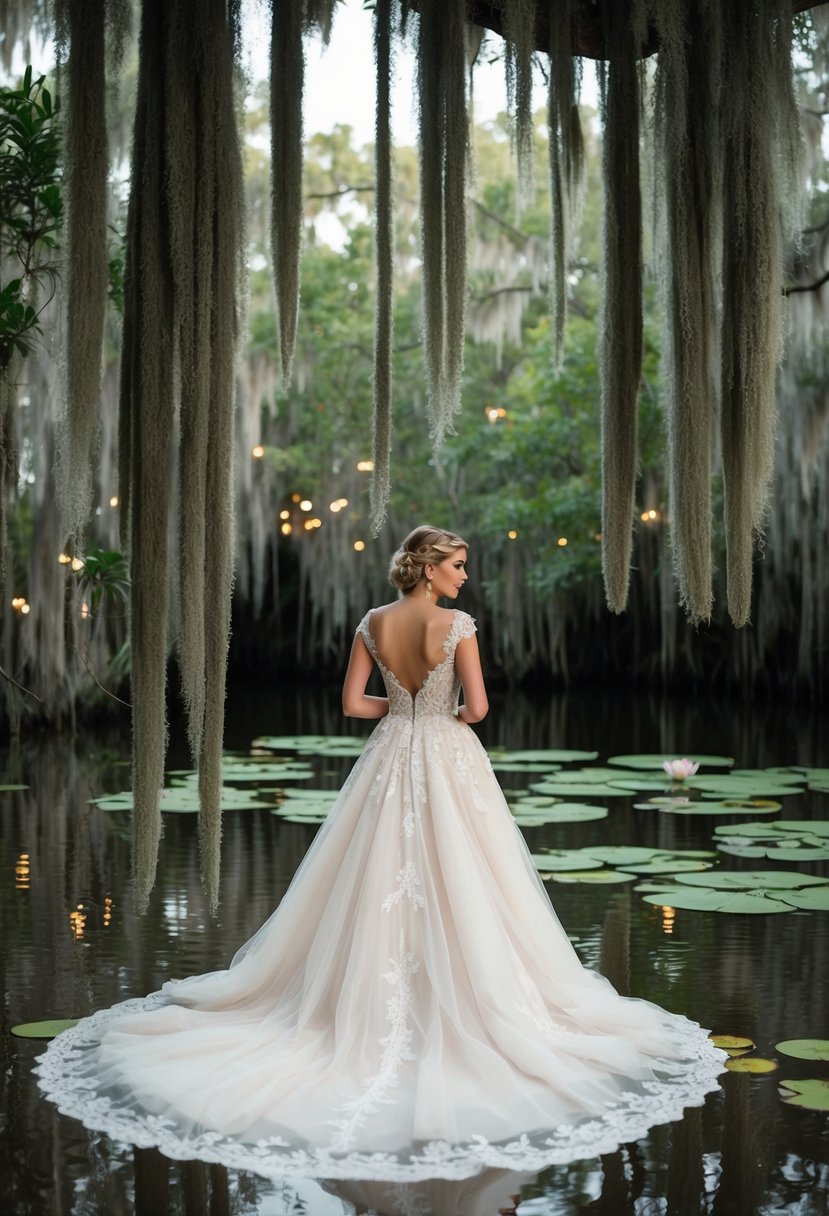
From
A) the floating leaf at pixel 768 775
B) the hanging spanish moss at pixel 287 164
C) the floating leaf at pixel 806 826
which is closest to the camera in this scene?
the hanging spanish moss at pixel 287 164

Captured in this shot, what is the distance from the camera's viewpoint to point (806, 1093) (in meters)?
3.47

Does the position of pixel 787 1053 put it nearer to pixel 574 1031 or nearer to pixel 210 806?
pixel 574 1031

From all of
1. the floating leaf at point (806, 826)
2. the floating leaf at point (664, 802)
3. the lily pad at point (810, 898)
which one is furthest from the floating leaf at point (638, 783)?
the lily pad at point (810, 898)

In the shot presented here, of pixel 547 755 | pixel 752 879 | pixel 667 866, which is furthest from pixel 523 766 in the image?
pixel 752 879

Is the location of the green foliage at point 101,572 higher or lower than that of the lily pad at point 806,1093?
higher

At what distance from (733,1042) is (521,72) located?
9.08 feet

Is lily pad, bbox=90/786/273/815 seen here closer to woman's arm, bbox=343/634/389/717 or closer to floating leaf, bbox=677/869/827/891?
floating leaf, bbox=677/869/827/891

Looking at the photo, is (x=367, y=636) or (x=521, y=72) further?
(x=367, y=636)

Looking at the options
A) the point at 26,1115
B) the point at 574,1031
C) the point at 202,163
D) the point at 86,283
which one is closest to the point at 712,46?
the point at 202,163

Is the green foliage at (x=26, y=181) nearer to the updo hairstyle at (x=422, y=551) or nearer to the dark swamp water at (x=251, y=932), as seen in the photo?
the updo hairstyle at (x=422, y=551)

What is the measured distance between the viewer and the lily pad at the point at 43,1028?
156 inches

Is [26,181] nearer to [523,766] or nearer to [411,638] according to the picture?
[411,638]

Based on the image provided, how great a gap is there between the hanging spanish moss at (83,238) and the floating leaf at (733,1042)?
7.34 feet

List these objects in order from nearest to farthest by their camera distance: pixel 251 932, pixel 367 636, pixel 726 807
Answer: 1. pixel 367 636
2. pixel 251 932
3. pixel 726 807
